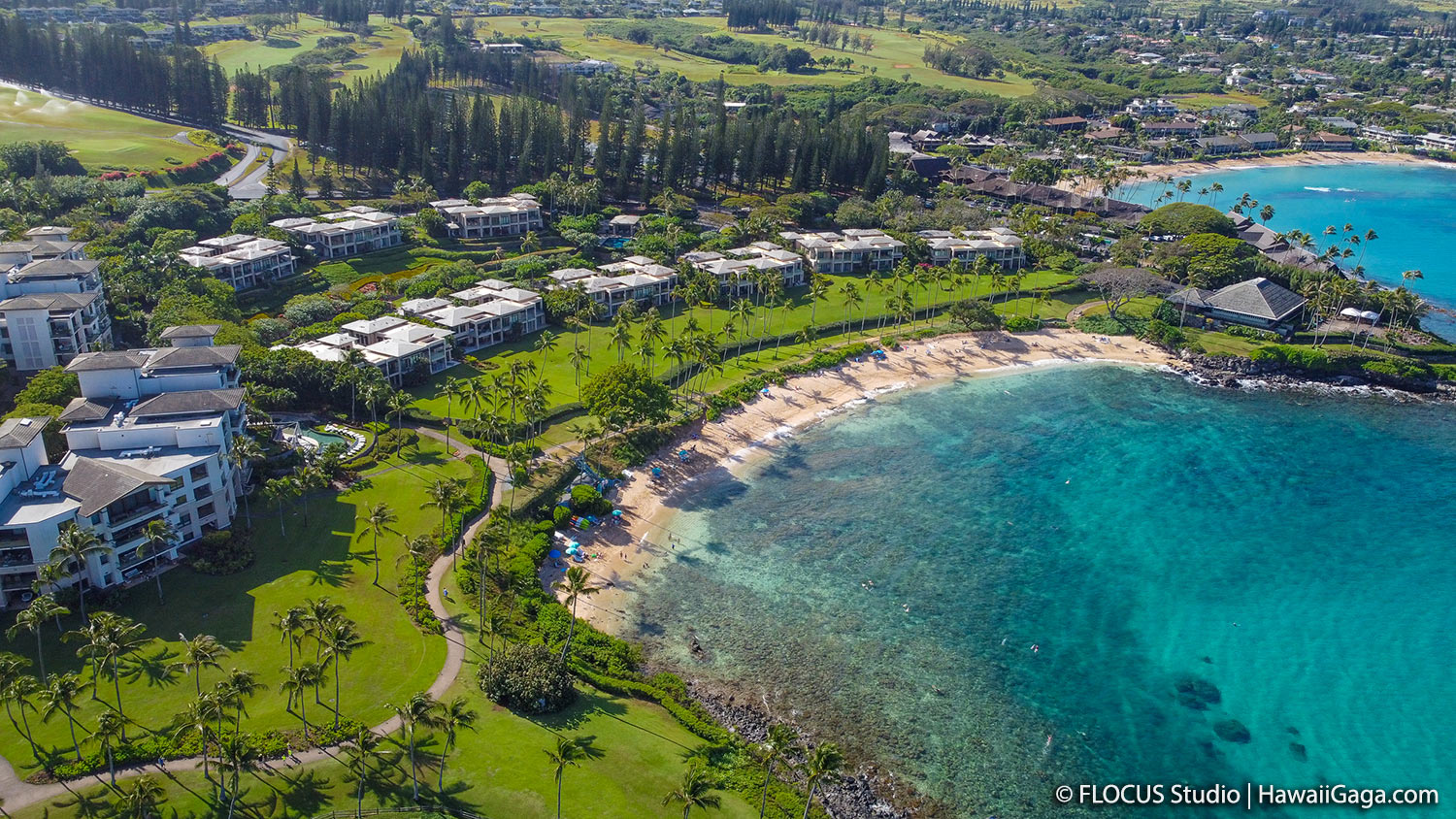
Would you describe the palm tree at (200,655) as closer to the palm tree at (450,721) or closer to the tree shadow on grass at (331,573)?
the tree shadow on grass at (331,573)

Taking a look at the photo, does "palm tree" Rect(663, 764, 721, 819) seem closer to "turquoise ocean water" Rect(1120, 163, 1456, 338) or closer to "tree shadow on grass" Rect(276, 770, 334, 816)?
"tree shadow on grass" Rect(276, 770, 334, 816)

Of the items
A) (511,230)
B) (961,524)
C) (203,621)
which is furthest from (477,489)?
(511,230)

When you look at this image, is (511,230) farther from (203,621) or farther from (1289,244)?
(1289,244)

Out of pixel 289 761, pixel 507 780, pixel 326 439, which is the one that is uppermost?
pixel 326 439

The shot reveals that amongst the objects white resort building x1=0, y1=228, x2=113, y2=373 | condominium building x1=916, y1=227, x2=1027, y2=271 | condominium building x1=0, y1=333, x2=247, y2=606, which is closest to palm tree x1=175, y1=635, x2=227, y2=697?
condominium building x1=0, y1=333, x2=247, y2=606

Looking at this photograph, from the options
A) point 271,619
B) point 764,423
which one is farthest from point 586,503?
point 764,423

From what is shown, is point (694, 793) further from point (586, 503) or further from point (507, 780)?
point (586, 503)

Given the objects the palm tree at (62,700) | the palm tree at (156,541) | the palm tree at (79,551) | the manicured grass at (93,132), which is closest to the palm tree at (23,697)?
the palm tree at (62,700)
